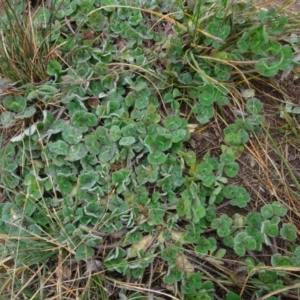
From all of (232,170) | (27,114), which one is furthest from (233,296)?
(27,114)

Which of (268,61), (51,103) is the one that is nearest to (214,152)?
(268,61)

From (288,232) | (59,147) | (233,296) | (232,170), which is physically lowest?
(233,296)

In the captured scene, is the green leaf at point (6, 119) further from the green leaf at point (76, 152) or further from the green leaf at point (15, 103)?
the green leaf at point (76, 152)

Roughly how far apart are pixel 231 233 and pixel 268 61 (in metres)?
0.63

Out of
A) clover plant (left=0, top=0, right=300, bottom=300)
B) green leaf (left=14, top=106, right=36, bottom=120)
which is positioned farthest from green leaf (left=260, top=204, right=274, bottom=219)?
green leaf (left=14, top=106, right=36, bottom=120)

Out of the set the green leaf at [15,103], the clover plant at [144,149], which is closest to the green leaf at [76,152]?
the clover plant at [144,149]

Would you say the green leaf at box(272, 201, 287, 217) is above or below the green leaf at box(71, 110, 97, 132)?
below

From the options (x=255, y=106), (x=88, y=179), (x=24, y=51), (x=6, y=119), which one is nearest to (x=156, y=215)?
(x=88, y=179)

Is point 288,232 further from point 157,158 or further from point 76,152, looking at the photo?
point 76,152

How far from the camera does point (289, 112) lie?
71.7 inches

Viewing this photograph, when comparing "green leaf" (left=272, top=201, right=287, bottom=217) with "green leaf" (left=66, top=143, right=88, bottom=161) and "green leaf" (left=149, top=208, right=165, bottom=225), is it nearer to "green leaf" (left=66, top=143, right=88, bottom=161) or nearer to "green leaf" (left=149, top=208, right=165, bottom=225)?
"green leaf" (left=149, top=208, right=165, bottom=225)

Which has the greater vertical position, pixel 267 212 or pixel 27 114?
pixel 27 114

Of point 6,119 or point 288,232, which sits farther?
point 6,119

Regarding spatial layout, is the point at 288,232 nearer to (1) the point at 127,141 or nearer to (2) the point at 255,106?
(2) the point at 255,106
